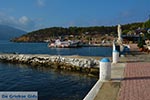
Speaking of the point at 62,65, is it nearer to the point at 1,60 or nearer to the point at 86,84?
the point at 86,84

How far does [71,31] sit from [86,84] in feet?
573

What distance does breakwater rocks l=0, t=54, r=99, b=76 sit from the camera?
85.2 ft

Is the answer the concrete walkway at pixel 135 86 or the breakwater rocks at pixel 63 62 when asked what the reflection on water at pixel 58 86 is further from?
the concrete walkway at pixel 135 86

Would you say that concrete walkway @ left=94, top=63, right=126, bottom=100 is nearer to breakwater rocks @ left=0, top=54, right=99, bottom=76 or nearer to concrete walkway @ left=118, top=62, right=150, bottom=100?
concrete walkway @ left=118, top=62, right=150, bottom=100

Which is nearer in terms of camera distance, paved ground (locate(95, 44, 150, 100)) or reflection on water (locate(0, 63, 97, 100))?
paved ground (locate(95, 44, 150, 100))

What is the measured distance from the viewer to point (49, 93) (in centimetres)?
1812

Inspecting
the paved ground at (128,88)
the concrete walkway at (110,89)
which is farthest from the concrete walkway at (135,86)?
the concrete walkway at (110,89)

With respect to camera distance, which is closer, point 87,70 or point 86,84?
point 86,84

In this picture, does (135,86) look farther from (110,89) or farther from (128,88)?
(110,89)

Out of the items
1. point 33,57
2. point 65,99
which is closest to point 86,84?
point 65,99

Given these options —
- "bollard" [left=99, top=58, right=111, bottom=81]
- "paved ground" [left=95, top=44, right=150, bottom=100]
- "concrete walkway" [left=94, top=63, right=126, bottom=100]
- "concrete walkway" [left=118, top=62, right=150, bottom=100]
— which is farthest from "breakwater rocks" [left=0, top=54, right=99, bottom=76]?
"bollard" [left=99, top=58, right=111, bottom=81]

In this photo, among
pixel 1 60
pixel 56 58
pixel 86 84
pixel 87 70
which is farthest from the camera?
pixel 1 60

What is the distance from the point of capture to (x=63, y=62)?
30.3 metres

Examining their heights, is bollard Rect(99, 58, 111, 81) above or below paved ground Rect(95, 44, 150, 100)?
above
